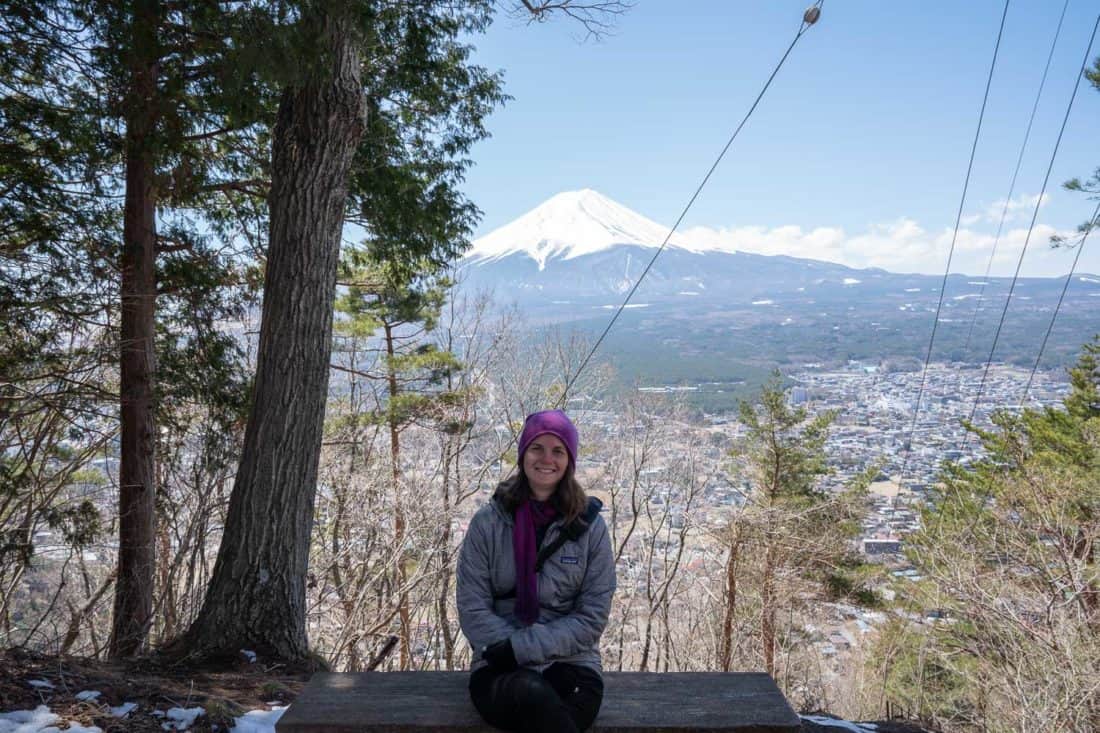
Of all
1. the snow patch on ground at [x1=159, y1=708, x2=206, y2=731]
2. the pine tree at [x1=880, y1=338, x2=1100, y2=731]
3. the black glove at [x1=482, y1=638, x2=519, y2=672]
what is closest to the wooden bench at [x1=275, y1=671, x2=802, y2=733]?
the black glove at [x1=482, y1=638, x2=519, y2=672]

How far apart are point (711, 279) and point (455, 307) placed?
11698 centimetres

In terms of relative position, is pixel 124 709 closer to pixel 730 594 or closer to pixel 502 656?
pixel 502 656

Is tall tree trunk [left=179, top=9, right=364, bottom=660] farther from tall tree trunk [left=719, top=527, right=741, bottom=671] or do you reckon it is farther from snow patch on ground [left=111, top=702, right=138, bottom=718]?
tall tree trunk [left=719, top=527, right=741, bottom=671]

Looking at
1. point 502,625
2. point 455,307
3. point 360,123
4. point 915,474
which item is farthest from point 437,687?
point 915,474

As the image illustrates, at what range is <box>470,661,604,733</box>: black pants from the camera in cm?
208

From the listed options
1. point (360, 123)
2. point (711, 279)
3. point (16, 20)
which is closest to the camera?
point (360, 123)

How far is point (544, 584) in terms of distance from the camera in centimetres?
240

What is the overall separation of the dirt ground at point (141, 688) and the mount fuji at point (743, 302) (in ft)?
16.3

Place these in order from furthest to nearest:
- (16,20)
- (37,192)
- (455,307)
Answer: (455,307)
(37,192)
(16,20)

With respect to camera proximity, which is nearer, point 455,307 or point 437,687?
point 437,687

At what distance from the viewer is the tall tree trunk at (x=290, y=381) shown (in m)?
3.49

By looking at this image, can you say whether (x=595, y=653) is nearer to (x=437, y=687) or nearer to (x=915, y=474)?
(x=437, y=687)

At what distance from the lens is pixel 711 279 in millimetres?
128375

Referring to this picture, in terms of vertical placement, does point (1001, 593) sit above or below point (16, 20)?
below
